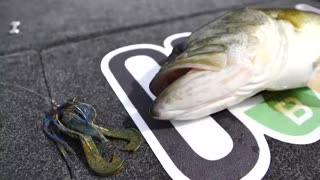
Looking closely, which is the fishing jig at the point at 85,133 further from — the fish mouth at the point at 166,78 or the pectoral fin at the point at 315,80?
the pectoral fin at the point at 315,80

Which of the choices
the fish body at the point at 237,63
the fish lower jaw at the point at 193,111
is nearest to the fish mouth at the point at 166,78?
the fish body at the point at 237,63

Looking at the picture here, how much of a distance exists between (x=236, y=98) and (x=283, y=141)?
0.89 feet

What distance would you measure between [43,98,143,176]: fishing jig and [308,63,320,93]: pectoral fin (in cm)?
77

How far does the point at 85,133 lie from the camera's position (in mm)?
1381

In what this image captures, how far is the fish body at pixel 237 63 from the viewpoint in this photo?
129 centimetres

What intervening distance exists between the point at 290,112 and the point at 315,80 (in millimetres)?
173

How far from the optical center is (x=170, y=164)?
4.35 feet

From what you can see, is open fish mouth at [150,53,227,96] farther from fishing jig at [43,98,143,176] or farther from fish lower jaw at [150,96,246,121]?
fishing jig at [43,98,143,176]

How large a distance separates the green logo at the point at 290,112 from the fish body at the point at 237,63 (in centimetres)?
9

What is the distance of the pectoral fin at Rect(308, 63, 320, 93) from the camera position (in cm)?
148

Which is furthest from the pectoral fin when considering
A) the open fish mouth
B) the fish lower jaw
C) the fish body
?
the open fish mouth

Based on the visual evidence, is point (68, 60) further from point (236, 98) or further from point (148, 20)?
point (236, 98)

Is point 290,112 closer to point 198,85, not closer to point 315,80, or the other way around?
point 315,80

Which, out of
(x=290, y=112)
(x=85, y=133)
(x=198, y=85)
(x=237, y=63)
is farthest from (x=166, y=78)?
(x=290, y=112)
